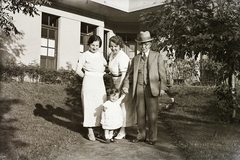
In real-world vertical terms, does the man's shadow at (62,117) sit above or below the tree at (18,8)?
below

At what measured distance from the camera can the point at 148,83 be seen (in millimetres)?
4297

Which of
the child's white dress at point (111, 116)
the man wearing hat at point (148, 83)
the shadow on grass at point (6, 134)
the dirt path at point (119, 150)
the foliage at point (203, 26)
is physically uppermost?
the foliage at point (203, 26)

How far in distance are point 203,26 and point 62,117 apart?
392 cm

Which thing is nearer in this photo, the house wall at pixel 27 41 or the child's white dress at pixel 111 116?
the child's white dress at pixel 111 116

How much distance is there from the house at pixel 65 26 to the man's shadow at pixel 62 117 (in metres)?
4.48

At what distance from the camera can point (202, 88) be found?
456 inches

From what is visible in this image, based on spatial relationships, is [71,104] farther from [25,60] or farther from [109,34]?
[109,34]

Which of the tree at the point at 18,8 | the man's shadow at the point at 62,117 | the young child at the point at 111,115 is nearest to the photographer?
the young child at the point at 111,115

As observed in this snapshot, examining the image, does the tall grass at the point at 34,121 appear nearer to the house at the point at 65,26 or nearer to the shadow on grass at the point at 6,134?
the shadow on grass at the point at 6,134

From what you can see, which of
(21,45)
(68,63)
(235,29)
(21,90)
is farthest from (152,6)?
(235,29)

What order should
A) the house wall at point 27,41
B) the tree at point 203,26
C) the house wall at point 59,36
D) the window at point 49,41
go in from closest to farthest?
the tree at point 203,26, the house wall at point 27,41, the house wall at point 59,36, the window at point 49,41

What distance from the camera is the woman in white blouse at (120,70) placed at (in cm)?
468

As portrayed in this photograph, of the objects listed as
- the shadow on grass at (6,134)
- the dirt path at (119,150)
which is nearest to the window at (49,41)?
the shadow on grass at (6,134)

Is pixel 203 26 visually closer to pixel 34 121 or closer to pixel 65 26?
pixel 34 121
